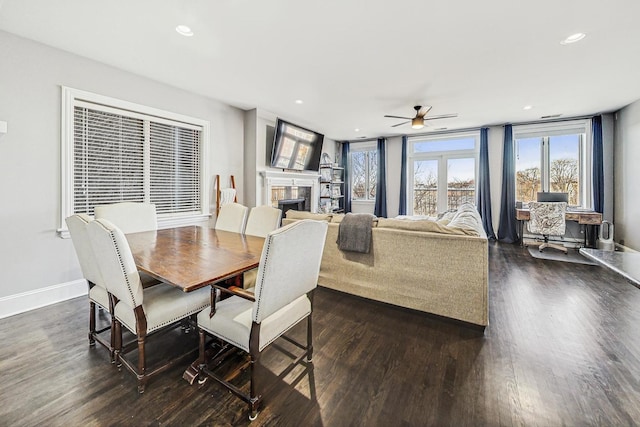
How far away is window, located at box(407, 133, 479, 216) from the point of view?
6461 millimetres

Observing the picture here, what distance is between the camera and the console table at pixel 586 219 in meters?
4.77

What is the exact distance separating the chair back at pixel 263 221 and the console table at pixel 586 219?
5.32 m

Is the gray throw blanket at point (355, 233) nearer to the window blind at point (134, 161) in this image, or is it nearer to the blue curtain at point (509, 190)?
the window blind at point (134, 161)

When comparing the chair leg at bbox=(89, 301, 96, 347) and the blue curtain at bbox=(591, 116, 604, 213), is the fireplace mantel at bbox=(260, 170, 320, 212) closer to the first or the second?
the chair leg at bbox=(89, 301, 96, 347)

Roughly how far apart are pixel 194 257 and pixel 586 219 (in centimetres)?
634

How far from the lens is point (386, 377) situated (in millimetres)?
1698

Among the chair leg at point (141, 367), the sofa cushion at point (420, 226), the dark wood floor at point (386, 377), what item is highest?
the sofa cushion at point (420, 226)

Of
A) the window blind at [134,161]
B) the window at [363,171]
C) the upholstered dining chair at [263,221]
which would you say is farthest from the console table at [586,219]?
the window blind at [134,161]

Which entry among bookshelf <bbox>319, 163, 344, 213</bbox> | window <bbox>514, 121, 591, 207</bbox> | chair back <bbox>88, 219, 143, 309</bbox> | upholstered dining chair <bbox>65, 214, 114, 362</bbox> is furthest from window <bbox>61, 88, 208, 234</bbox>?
window <bbox>514, 121, 591, 207</bbox>

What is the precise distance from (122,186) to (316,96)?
2.90 meters

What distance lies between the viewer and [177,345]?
202cm

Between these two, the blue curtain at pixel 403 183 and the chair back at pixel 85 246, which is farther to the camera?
the blue curtain at pixel 403 183

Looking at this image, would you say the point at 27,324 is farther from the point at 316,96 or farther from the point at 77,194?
the point at 316,96

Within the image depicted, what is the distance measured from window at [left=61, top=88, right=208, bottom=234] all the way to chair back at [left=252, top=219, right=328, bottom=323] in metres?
2.81
